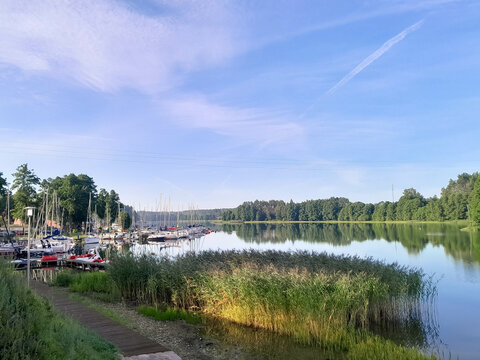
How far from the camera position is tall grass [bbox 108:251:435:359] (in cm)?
1053

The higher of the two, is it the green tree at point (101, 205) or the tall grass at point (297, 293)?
the green tree at point (101, 205)

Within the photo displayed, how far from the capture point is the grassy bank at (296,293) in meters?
10.5

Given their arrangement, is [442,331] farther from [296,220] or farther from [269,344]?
[296,220]

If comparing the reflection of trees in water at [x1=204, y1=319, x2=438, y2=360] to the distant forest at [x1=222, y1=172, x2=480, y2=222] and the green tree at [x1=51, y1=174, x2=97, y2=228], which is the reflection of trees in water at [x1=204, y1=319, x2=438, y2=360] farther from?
the green tree at [x1=51, y1=174, x2=97, y2=228]

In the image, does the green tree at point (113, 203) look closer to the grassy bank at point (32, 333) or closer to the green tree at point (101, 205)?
the green tree at point (101, 205)

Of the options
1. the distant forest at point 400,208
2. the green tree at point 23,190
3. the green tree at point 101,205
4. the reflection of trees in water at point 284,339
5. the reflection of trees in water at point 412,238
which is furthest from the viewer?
the distant forest at point 400,208

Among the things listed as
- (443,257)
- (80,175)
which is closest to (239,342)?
(443,257)

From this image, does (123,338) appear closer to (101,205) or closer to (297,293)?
(297,293)

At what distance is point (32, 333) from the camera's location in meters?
5.08

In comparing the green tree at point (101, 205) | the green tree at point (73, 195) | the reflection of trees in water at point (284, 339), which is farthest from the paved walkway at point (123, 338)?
the green tree at point (101, 205)

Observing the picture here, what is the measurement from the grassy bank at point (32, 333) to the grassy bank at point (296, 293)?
19.8ft

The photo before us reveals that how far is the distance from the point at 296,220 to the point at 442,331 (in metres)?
177

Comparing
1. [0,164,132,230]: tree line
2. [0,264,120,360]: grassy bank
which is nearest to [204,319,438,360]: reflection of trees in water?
[0,264,120,360]: grassy bank

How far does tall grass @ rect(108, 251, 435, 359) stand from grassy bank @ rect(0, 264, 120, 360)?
6.05 meters
